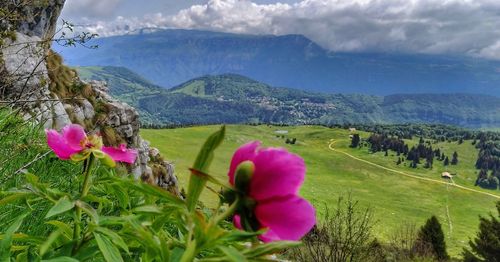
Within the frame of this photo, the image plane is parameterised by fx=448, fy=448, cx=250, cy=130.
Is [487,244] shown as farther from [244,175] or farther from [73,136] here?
[244,175]

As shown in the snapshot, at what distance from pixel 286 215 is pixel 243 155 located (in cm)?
20

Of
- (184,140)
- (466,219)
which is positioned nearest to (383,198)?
(466,219)

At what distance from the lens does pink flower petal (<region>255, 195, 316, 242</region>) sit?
1.18 metres

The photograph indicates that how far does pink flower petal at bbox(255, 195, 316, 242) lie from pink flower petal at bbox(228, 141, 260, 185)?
0.13 metres

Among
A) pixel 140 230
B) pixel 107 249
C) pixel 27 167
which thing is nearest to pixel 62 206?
pixel 107 249

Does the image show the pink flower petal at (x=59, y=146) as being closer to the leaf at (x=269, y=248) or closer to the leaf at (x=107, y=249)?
the leaf at (x=107, y=249)

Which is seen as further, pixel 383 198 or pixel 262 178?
pixel 383 198

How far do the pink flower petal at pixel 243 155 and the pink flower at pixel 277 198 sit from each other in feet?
0.10

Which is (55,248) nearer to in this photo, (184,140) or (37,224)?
(37,224)

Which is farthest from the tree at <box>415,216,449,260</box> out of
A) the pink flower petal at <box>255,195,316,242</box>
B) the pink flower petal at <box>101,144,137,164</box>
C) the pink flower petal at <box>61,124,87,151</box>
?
the pink flower petal at <box>255,195,316,242</box>

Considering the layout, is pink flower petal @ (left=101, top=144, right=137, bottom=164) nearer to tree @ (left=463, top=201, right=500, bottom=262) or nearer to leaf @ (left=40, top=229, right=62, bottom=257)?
leaf @ (left=40, top=229, right=62, bottom=257)

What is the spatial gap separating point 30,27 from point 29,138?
84.6 ft

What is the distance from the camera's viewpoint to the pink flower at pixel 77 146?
191 centimetres

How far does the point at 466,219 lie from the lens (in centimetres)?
14950
